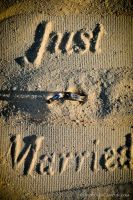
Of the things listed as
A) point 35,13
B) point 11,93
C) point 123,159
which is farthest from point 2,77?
point 123,159

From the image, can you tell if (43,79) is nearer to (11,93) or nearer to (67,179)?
(11,93)

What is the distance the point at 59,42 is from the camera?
1665 millimetres

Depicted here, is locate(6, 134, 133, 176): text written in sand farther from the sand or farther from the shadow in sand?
the shadow in sand

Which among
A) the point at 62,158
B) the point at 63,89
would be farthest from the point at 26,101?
the point at 62,158

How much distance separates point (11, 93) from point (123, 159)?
0.91 meters

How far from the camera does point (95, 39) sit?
167cm

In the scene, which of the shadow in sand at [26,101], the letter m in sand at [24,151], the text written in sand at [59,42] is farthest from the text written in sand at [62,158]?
the text written in sand at [59,42]

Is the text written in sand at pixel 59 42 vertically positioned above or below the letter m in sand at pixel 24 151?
above

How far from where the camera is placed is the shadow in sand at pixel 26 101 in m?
1.64

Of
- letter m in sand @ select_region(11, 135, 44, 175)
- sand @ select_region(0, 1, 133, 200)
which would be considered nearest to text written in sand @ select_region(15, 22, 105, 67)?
sand @ select_region(0, 1, 133, 200)

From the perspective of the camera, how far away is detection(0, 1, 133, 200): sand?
1.65 meters

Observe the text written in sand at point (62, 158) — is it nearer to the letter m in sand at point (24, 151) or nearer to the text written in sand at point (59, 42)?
the letter m in sand at point (24, 151)

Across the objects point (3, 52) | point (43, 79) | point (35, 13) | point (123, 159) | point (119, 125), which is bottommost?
point (123, 159)

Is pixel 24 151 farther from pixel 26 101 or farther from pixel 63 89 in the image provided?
pixel 63 89
